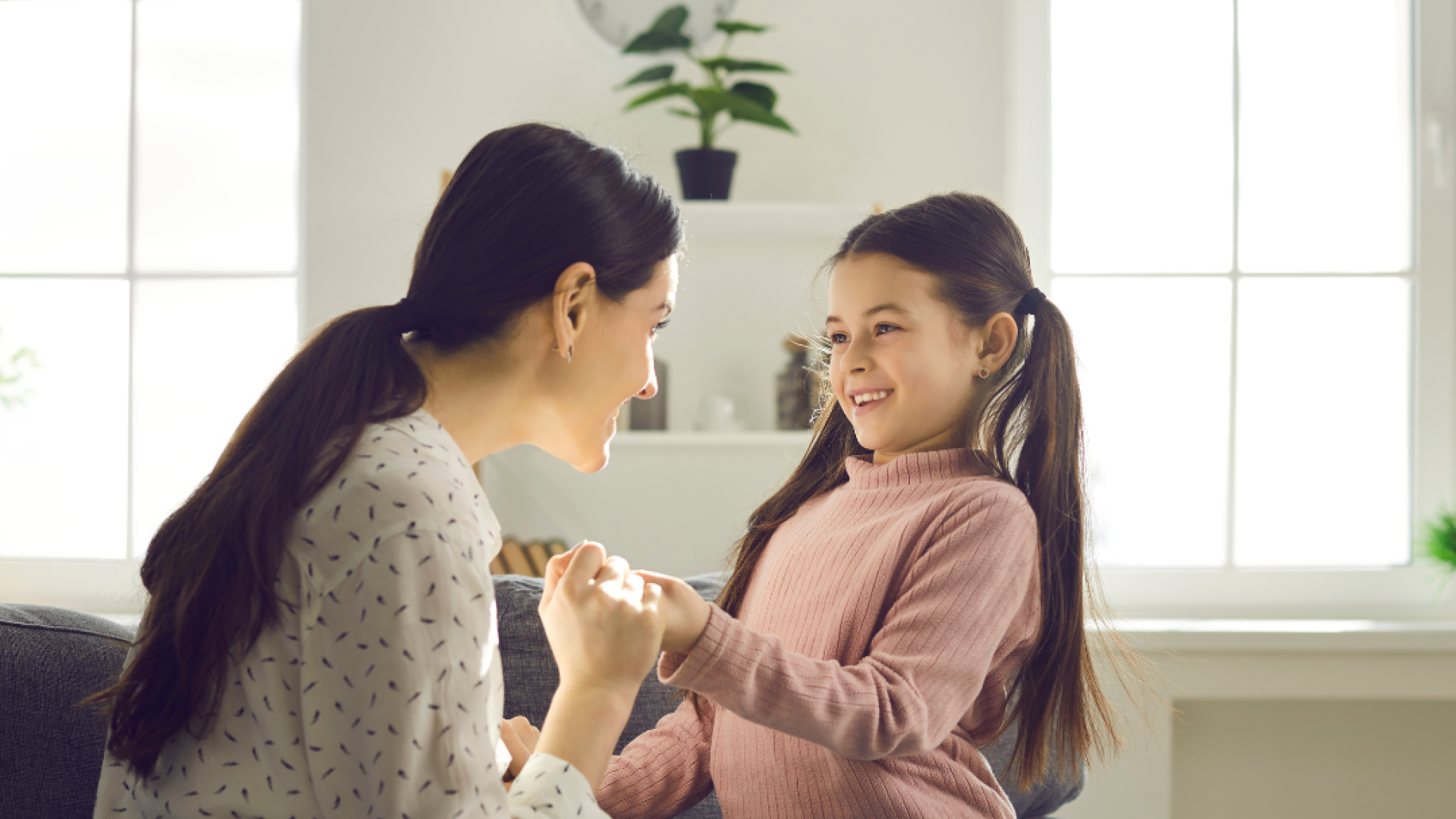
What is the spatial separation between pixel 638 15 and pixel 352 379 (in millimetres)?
Result: 1981

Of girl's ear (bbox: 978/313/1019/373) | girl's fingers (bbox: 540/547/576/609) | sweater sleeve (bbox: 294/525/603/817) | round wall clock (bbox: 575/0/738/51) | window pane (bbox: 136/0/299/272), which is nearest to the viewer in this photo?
sweater sleeve (bbox: 294/525/603/817)

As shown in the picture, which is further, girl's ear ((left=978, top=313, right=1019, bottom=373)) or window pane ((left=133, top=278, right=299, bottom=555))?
window pane ((left=133, top=278, right=299, bottom=555))

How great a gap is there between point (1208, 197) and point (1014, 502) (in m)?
1.96

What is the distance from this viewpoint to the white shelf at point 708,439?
232 cm

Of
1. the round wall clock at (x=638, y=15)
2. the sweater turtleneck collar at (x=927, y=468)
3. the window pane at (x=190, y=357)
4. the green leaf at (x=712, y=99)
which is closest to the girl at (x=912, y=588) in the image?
the sweater turtleneck collar at (x=927, y=468)

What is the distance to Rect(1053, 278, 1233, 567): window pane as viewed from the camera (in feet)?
8.44

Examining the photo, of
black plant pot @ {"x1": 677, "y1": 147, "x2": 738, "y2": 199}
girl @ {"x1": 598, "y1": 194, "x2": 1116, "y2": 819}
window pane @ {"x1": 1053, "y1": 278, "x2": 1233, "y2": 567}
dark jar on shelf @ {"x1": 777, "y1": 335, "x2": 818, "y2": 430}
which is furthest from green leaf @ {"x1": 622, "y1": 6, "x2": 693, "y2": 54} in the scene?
girl @ {"x1": 598, "y1": 194, "x2": 1116, "y2": 819}

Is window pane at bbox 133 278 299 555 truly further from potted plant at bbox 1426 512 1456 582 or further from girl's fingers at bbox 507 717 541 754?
potted plant at bbox 1426 512 1456 582

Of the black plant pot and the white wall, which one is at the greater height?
the white wall

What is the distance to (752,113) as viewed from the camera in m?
2.24

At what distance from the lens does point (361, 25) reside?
100 inches

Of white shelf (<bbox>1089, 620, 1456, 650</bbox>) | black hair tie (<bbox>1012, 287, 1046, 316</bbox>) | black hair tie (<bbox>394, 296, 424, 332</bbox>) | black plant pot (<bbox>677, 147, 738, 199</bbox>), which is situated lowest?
white shelf (<bbox>1089, 620, 1456, 650</bbox>)

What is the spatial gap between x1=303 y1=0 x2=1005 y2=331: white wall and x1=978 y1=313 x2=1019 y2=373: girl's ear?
1445mm

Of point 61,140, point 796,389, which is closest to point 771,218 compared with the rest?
point 796,389
